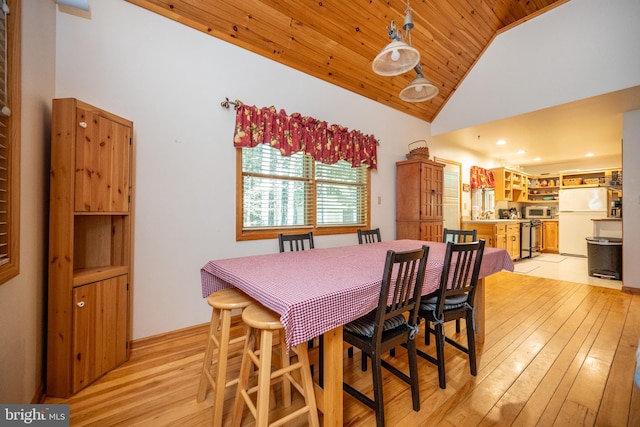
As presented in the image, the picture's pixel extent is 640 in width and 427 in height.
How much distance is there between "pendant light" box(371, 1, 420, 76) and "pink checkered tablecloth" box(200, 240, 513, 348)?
141 centimetres

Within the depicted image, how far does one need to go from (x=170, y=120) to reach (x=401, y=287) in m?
2.29

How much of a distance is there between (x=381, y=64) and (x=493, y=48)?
10.4ft

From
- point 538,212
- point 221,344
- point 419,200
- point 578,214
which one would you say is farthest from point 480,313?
point 538,212

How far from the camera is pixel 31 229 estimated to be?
4.98 ft

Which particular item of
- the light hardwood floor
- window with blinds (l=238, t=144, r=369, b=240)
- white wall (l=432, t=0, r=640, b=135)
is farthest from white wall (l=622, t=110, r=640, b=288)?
window with blinds (l=238, t=144, r=369, b=240)

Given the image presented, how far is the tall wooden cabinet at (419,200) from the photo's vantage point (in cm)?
399

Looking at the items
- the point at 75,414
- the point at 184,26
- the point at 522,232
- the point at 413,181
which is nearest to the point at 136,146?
the point at 184,26

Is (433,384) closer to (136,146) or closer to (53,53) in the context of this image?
(136,146)

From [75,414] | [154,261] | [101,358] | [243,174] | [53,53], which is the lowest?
[75,414]

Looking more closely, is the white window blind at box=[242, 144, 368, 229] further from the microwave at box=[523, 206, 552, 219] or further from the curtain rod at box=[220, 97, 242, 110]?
the microwave at box=[523, 206, 552, 219]

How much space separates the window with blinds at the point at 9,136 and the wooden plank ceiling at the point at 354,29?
1185 millimetres

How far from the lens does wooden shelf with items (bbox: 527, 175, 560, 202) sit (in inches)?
295

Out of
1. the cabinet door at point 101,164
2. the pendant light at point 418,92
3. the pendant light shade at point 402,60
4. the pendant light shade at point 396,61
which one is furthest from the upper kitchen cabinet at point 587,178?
the cabinet door at point 101,164

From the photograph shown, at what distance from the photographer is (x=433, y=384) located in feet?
5.66
